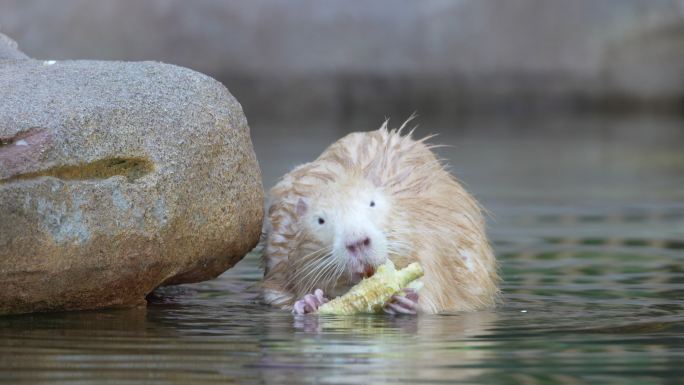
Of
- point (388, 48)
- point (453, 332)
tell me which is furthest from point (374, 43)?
point (453, 332)

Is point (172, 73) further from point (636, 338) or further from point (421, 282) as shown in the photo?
point (636, 338)

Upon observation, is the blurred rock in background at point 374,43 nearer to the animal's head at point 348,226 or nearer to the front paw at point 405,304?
the animal's head at point 348,226

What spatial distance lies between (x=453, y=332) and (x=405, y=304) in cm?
58

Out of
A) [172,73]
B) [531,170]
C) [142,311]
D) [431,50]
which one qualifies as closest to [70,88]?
[172,73]

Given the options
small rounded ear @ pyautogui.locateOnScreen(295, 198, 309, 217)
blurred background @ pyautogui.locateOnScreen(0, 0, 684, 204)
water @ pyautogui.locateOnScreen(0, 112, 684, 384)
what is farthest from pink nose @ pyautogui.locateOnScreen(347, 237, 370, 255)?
blurred background @ pyautogui.locateOnScreen(0, 0, 684, 204)

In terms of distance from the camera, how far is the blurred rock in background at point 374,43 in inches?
669

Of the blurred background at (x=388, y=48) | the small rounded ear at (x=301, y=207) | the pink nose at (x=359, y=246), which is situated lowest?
the pink nose at (x=359, y=246)

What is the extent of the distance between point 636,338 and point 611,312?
0.64 m

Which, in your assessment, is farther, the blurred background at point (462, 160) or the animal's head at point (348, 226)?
the animal's head at point (348, 226)

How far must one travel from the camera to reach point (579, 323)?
4.67 m

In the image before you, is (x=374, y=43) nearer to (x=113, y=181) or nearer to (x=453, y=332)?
(x=113, y=181)

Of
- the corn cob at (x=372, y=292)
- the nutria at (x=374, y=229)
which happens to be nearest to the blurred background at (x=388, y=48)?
the nutria at (x=374, y=229)

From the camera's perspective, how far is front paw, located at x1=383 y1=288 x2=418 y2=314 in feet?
16.7

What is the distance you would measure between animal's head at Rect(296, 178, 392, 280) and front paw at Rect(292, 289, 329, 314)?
0.35 ft
